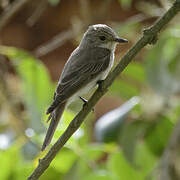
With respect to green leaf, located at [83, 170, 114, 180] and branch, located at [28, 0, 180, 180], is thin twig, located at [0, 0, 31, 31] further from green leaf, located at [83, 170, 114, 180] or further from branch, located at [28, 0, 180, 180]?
branch, located at [28, 0, 180, 180]

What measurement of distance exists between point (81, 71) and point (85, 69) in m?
0.03

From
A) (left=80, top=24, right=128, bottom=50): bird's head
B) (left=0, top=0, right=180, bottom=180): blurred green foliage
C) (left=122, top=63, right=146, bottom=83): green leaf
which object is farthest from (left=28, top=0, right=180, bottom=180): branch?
(left=122, top=63, right=146, bottom=83): green leaf

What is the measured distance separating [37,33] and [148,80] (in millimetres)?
2501

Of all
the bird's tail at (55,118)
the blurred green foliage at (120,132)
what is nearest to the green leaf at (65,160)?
the blurred green foliage at (120,132)

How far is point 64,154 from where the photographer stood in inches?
105

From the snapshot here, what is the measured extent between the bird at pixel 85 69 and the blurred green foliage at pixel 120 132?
32 cm

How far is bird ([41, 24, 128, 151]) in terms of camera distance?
202cm

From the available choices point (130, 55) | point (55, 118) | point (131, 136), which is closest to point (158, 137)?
Result: point (131, 136)

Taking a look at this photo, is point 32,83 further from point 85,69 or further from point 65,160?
point 85,69

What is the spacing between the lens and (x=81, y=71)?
85.7 inches

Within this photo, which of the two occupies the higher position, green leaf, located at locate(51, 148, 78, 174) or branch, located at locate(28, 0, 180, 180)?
branch, located at locate(28, 0, 180, 180)

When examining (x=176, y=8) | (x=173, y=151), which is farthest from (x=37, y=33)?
(x=176, y=8)

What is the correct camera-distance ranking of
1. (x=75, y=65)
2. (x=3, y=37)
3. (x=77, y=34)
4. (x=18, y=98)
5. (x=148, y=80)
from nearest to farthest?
(x=75, y=65), (x=148, y=80), (x=77, y=34), (x=18, y=98), (x=3, y=37)

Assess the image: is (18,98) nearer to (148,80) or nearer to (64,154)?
(64,154)
